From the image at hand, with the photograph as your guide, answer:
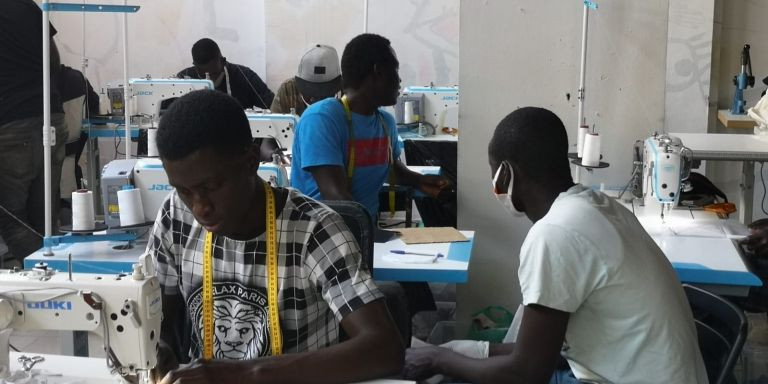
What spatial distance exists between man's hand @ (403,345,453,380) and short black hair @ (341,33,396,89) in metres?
1.54

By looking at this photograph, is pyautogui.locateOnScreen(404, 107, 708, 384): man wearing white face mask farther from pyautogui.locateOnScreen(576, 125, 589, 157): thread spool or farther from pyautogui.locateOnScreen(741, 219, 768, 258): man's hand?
pyautogui.locateOnScreen(576, 125, 589, 157): thread spool

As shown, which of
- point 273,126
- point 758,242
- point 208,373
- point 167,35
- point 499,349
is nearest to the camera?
point 208,373

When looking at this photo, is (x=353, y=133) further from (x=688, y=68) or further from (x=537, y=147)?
(x=688, y=68)

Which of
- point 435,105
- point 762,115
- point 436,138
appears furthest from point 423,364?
point 435,105

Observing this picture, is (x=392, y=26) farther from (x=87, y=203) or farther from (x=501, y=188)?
(x=501, y=188)

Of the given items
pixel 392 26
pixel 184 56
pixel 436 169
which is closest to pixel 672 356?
pixel 436 169

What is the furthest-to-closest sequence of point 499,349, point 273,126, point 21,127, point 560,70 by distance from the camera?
point 21,127 → point 273,126 → point 560,70 → point 499,349

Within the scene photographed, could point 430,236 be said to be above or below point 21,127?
below

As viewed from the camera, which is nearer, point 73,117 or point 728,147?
point 728,147

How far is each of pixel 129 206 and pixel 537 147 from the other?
1.61 m

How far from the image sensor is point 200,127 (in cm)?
174

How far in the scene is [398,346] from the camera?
1.79 metres

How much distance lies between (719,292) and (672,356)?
39.7 inches

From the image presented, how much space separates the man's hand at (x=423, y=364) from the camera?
2208mm
